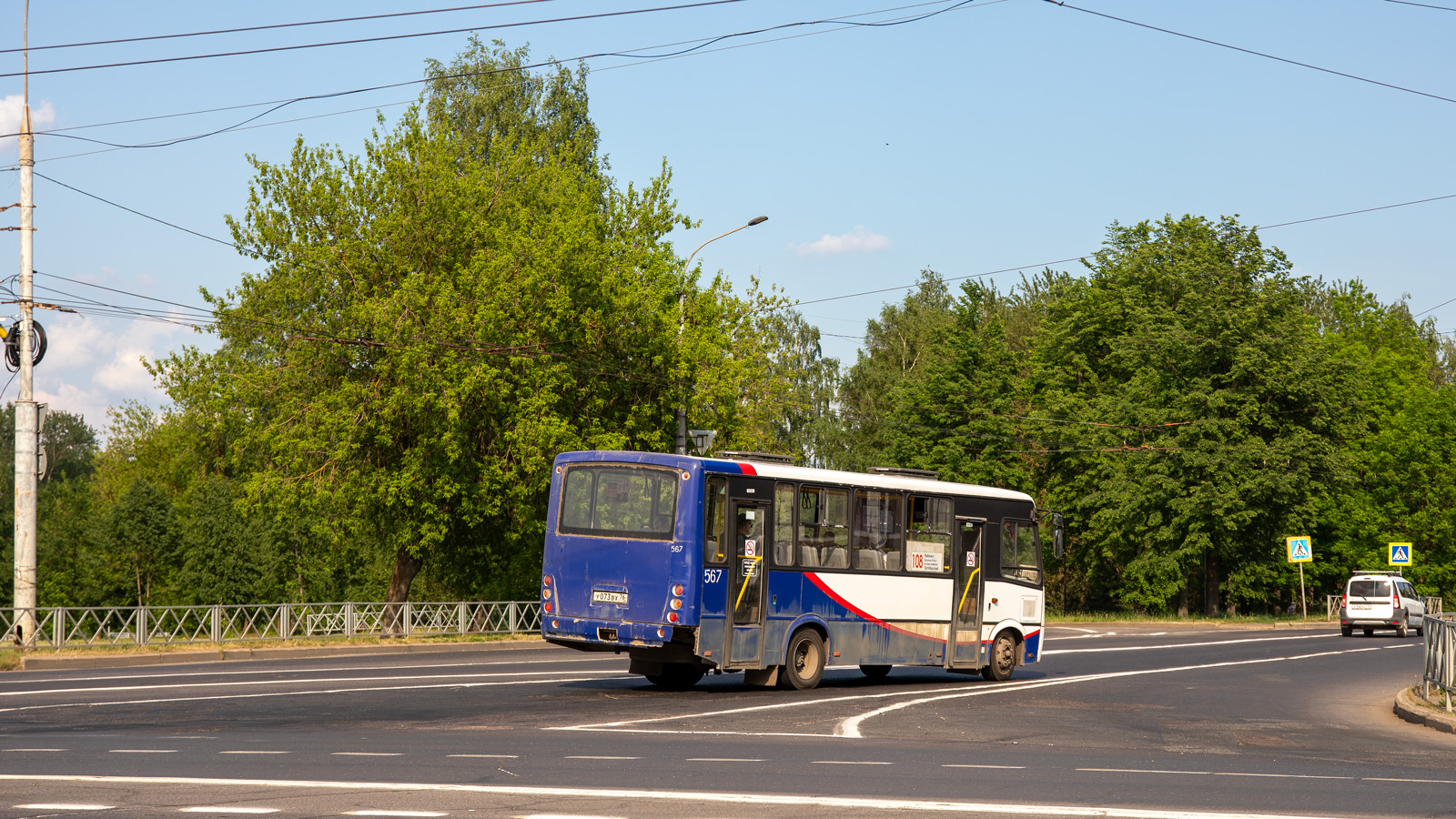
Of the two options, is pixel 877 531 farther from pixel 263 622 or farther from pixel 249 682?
pixel 263 622

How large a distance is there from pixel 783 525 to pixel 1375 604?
29.6 m

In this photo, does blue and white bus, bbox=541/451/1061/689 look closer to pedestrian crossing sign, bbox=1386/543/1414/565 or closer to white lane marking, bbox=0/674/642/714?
white lane marking, bbox=0/674/642/714

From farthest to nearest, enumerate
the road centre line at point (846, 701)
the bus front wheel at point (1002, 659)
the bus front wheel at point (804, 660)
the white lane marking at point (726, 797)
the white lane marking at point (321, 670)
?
the bus front wheel at point (1002, 659) < the white lane marking at point (321, 670) < the bus front wheel at point (804, 660) < the road centre line at point (846, 701) < the white lane marking at point (726, 797)

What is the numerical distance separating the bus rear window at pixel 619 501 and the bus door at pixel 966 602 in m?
5.92

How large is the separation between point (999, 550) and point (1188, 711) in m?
5.46

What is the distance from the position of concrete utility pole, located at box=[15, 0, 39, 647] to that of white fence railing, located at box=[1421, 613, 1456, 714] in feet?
72.9

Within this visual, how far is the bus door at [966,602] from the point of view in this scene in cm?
2236

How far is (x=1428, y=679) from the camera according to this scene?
18.6 m

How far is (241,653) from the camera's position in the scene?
2598 centimetres

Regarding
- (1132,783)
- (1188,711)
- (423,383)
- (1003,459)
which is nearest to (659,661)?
(1188,711)

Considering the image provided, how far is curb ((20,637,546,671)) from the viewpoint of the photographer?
23391 millimetres

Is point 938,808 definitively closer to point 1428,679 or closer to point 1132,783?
point 1132,783

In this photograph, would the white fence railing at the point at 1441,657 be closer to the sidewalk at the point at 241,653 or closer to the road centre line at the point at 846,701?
the road centre line at the point at 846,701

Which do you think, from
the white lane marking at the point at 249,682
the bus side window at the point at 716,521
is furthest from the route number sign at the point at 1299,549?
the bus side window at the point at 716,521
